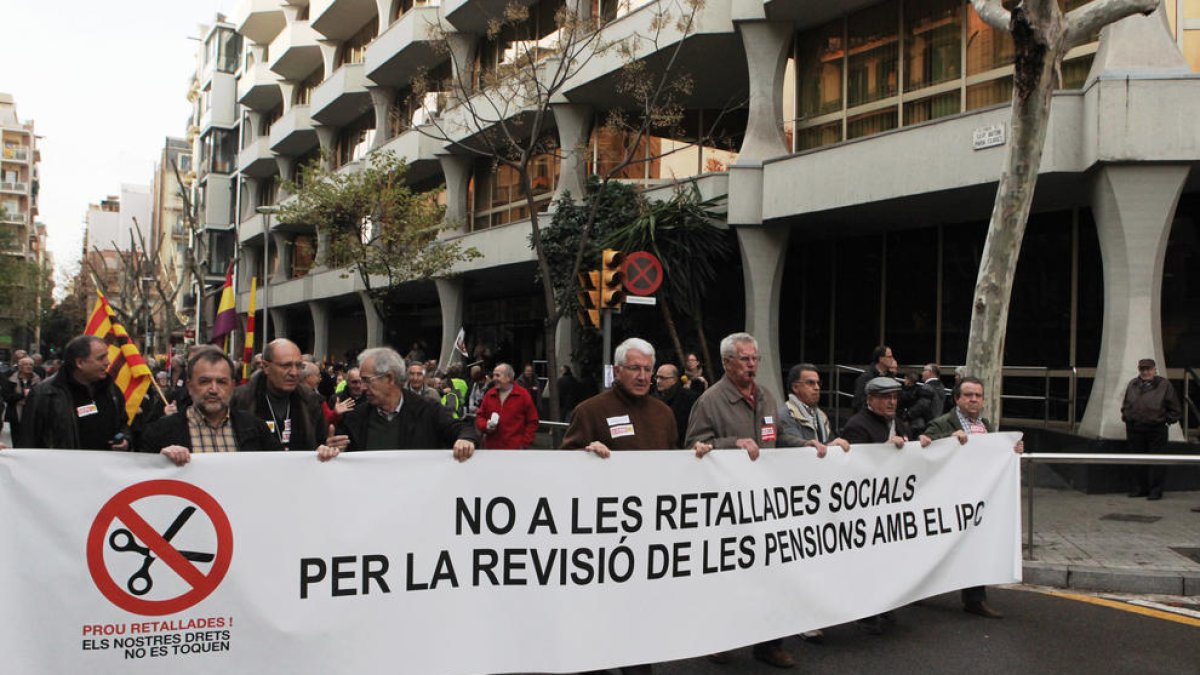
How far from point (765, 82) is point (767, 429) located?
12718 millimetres

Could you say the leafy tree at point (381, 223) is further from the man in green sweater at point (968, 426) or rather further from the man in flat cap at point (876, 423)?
the man in flat cap at point (876, 423)

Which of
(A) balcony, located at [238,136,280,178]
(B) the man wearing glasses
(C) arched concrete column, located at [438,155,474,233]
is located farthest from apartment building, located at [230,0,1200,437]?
(A) balcony, located at [238,136,280,178]

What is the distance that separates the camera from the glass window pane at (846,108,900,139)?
16.5 m

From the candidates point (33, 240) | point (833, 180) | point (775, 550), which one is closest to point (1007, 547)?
point (775, 550)

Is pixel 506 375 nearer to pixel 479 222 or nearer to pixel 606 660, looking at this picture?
pixel 606 660

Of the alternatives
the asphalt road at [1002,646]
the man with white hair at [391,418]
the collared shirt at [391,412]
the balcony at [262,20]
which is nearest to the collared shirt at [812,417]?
the asphalt road at [1002,646]

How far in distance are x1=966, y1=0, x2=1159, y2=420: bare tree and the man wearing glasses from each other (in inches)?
280

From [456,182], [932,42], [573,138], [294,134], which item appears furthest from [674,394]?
[294,134]

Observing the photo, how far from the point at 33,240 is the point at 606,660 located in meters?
132

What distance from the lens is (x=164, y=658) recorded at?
12.5 feet

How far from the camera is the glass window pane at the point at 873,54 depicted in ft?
54.2

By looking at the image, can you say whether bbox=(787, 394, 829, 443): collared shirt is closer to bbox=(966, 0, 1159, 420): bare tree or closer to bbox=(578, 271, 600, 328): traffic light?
bbox=(966, 0, 1159, 420): bare tree

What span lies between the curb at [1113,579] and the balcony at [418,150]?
22733 millimetres

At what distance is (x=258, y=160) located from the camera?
4756 cm
